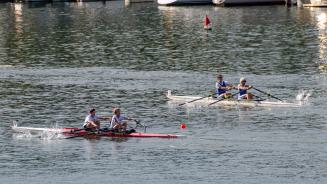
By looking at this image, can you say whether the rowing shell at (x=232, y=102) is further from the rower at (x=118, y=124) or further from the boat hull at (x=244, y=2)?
the boat hull at (x=244, y=2)

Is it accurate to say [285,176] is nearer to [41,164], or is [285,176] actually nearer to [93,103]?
[41,164]

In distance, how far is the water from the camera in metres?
56.9

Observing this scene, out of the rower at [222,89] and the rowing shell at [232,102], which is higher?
the rower at [222,89]

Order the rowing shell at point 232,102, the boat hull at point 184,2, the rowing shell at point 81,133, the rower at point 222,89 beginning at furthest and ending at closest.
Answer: the boat hull at point 184,2 → the rower at point 222,89 → the rowing shell at point 232,102 → the rowing shell at point 81,133

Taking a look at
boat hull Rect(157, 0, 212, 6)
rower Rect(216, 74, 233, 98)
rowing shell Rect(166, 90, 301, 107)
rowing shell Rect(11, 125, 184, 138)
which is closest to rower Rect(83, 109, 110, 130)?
rowing shell Rect(11, 125, 184, 138)

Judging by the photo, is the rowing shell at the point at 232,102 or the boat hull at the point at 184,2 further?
the boat hull at the point at 184,2

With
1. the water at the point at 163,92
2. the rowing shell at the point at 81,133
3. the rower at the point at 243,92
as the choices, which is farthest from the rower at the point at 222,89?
the rowing shell at the point at 81,133

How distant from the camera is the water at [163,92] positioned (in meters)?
56.9

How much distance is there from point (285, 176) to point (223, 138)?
360 inches

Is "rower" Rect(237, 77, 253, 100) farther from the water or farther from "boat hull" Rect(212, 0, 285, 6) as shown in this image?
"boat hull" Rect(212, 0, 285, 6)

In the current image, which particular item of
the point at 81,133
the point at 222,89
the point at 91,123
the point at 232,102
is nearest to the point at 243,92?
the point at 232,102

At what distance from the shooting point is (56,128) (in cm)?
6606

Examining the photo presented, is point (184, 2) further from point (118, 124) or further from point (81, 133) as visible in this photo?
point (118, 124)

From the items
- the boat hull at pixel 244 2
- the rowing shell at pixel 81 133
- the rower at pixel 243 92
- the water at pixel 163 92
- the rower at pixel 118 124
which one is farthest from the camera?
the boat hull at pixel 244 2
